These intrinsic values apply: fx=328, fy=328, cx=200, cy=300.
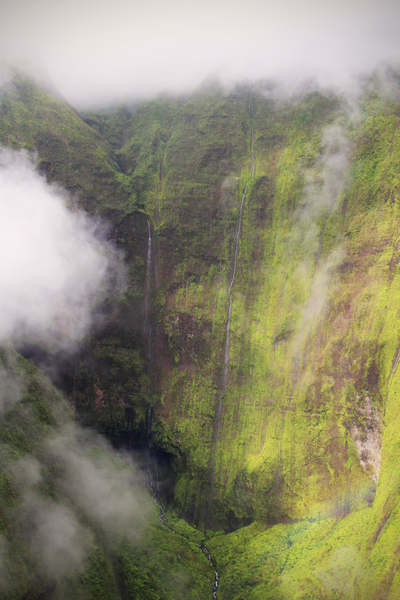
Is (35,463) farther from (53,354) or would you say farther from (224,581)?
(224,581)

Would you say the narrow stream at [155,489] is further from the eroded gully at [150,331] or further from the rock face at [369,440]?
the rock face at [369,440]

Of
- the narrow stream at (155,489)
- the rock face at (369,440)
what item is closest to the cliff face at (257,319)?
the rock face at (369,440)

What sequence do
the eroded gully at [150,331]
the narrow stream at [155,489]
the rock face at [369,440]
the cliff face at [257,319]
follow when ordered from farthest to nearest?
the eroded gully at [150,331]
the narrow stream at [155,489]
the cliff face at [257,319]
the rock face at [369,440]

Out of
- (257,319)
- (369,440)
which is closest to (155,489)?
(257,319)

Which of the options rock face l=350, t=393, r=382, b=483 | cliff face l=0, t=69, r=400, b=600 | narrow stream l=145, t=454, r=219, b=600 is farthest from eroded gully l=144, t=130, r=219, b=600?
rock face l=350, t=393, r=382, b=483

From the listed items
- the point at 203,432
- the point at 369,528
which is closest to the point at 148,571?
the point at 203,432

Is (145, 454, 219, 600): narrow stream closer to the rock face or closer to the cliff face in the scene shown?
the cliff face

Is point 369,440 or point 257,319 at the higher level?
point 257,319

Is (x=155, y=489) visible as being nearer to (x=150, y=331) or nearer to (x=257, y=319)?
(x=150, y=331)
